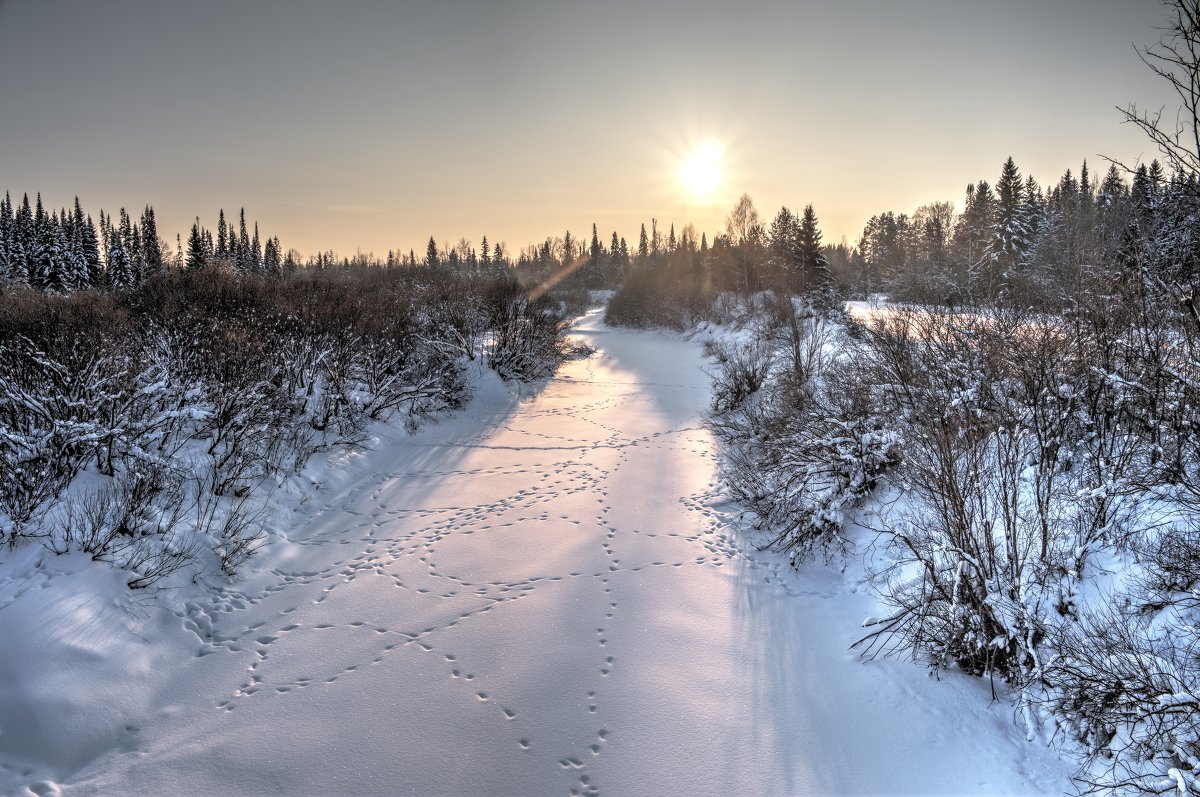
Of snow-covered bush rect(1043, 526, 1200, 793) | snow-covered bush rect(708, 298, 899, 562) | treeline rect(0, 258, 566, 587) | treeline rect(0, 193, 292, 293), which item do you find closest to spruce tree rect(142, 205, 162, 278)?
treeline rect(0, 193, 292, 293)

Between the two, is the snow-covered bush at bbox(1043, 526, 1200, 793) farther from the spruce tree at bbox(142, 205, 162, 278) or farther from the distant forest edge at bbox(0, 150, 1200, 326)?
the spruce tree at bbox(142, 205, 162, 278)

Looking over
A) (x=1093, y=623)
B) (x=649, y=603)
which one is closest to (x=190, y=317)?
(x=649, y=603)

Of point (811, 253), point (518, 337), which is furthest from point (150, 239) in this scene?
point (811, 253)

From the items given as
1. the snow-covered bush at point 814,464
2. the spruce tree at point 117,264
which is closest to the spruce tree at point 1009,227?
the snow-covered bush at point 814,464

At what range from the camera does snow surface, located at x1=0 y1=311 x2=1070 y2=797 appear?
15.5ft

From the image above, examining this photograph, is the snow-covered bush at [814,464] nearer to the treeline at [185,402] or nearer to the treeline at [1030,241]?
the treeline at [1030,241]

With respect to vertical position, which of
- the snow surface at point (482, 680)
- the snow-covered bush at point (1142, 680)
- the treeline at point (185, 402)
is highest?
the treeline at point (185, 402)

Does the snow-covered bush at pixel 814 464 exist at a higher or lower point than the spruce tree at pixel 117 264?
lower

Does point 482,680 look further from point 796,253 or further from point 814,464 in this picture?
point 796,253

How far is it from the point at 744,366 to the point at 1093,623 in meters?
14.9

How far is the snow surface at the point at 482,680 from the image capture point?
4738 millimetres

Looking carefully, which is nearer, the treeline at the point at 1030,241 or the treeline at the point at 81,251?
the treeline at the point at 1030,241

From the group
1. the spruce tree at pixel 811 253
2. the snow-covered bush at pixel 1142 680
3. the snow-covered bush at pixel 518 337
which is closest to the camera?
the snow-covered bush at pixel 1142 680

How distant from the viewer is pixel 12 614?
546 cm
